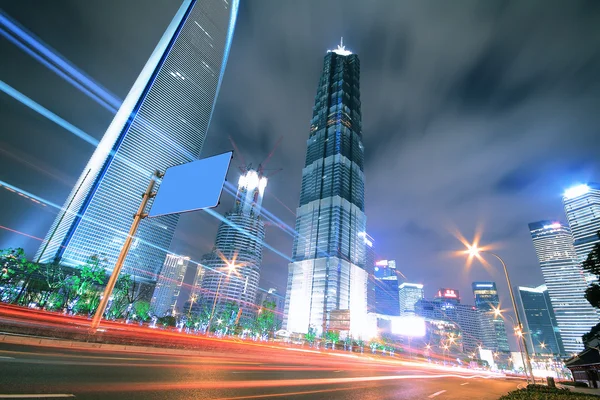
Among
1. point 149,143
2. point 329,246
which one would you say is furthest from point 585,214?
point 149,143

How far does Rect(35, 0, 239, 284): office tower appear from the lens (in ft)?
421

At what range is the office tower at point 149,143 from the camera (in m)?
128

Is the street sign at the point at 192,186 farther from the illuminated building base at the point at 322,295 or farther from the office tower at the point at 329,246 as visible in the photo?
the illuminated building base at the point at 322,295

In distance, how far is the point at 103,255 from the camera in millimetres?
132375

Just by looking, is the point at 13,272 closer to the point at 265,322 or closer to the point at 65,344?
the point at 65,344

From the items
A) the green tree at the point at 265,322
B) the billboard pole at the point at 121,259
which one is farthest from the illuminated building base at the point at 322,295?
the billboard pole at the point at 121,259

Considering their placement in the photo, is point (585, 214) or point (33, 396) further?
point (585, 214)

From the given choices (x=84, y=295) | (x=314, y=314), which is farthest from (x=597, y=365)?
(x=314, y=314)

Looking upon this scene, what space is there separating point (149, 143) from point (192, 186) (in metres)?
161

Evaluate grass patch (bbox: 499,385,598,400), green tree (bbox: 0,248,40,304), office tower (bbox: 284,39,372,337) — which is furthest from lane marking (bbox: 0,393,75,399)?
office tower (bbox: 284,39,372,337)

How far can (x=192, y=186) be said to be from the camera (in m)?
13.6

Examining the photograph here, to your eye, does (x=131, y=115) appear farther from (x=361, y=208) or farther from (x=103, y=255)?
(x=361, y=208)

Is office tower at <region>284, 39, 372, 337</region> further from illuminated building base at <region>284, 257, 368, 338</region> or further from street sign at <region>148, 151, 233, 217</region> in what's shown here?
street sign at <region>148, 151, 233, 217</region>

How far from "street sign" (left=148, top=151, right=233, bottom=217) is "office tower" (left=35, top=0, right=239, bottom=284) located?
134m
